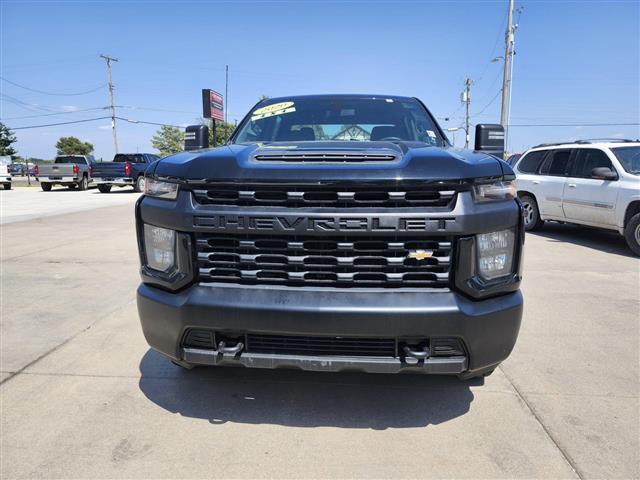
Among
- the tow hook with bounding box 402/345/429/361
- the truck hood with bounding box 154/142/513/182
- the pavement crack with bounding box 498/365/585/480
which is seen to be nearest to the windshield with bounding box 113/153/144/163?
the truck hood with bounding box 154/142/513/182

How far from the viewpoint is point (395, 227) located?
203 cm

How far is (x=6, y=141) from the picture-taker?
61625mm

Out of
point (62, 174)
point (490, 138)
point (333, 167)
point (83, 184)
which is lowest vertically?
point (83, 184)

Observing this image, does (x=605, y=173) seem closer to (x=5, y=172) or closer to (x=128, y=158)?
(x=128, y=158)

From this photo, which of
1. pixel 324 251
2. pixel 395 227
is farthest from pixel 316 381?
pixel 395 227

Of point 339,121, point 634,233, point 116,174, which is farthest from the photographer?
point 116,174

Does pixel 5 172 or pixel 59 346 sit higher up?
pixel 5 172

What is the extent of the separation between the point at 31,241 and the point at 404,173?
834 centimetres

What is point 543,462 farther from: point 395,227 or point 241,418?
point 241,418

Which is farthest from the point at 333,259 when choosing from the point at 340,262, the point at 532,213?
the point at 532,213

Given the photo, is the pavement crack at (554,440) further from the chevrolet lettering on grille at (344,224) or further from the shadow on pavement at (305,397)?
the chevrolet lettering on grille at (344,224)

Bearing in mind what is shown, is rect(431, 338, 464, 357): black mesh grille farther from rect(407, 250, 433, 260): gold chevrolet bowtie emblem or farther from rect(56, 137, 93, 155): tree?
rect(56, 137, 93, 155): tree

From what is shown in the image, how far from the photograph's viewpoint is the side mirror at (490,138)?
3133 mm

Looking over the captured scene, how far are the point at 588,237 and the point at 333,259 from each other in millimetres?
8778
